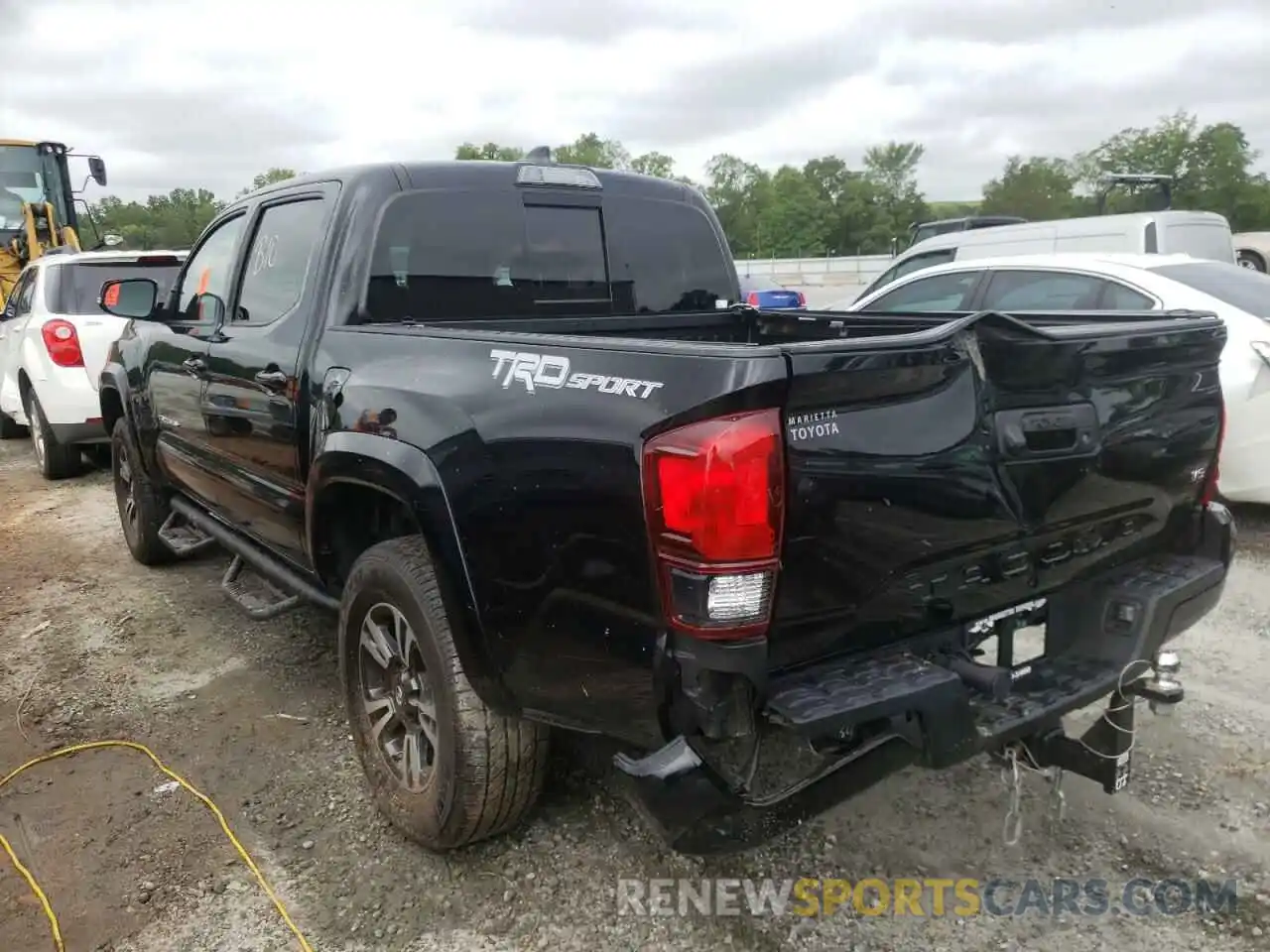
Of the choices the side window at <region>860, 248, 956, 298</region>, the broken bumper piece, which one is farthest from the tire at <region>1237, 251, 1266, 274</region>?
the broken bumper piece

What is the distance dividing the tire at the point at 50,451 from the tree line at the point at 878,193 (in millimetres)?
45564

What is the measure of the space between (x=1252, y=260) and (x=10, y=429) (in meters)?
18.0

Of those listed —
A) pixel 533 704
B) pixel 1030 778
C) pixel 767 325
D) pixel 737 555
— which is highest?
pixel 767 325

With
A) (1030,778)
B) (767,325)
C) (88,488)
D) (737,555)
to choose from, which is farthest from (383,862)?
(88,488)

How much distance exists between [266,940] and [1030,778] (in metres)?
2.33

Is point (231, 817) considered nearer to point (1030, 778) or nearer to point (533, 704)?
point (533, 704)

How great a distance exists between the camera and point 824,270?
3122cm

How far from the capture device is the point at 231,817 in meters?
3.10

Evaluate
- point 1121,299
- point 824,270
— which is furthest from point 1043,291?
point 824,270

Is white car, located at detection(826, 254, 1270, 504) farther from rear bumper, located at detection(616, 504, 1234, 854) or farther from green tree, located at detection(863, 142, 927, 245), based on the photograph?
green tree, located at detection(863, 142, 927, 245)

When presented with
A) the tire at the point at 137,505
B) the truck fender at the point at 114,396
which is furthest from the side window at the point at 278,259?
the tire at the point at 137,505

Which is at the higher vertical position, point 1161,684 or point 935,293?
point 935,293

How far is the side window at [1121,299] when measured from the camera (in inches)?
217

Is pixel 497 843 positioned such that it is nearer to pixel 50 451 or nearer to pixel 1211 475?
pixel 1211 475
